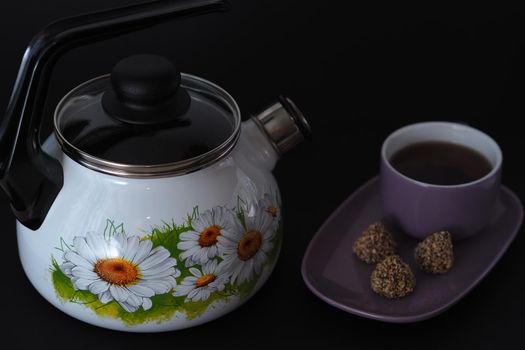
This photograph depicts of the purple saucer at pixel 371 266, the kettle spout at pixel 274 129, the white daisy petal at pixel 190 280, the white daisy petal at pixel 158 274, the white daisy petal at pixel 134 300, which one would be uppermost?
the kettle spout at pixel 274 129

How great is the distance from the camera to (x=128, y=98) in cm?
113

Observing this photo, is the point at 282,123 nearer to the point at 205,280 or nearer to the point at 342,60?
the point at 205,280

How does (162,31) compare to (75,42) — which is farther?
(162,31)

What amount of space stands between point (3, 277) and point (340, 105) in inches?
25.7

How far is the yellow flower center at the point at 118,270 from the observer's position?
1137 millimetres

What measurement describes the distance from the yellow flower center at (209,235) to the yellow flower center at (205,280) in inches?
1.6

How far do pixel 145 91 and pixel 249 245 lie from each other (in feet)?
0.73

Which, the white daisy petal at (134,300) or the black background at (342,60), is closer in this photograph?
the white daisy petal at (134,300)

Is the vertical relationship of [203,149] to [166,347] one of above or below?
above

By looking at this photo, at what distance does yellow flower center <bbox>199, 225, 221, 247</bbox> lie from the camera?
3.77 feet

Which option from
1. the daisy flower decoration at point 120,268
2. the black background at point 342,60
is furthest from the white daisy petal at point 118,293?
the black background at point 342,60

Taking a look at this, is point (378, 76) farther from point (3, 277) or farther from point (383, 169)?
point (3, 277)

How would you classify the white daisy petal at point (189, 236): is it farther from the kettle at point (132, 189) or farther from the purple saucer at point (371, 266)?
the purple saucer at point (371, 266)

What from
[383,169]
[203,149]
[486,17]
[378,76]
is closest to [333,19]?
[378,76]
